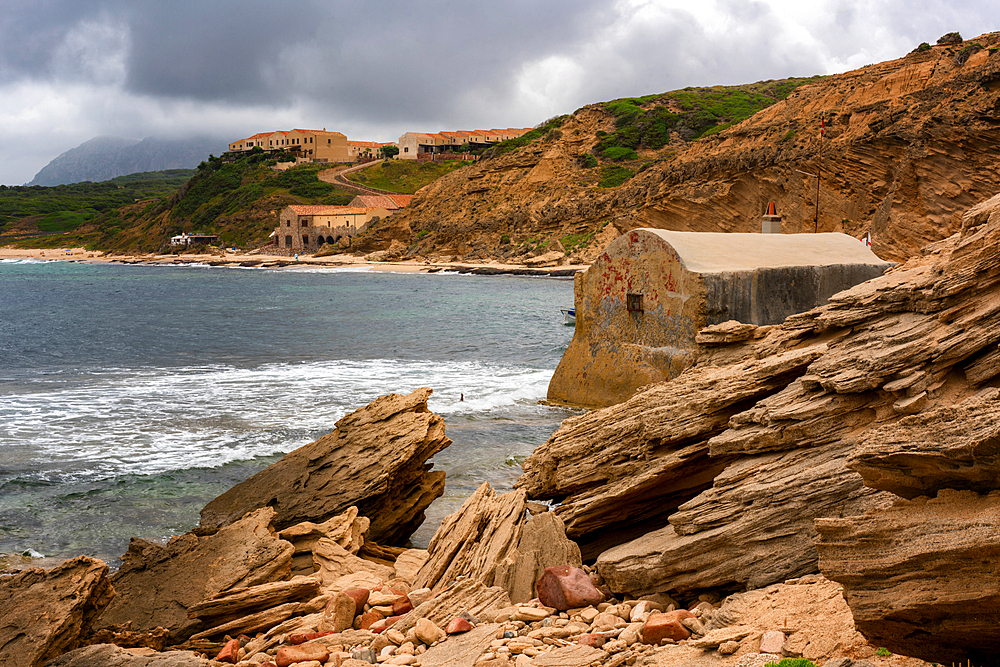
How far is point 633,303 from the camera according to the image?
43.4 ft

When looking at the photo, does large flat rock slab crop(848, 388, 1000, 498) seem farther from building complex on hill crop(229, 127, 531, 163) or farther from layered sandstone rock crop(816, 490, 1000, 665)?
building complex on hill crop(229, 127, 531, 163)

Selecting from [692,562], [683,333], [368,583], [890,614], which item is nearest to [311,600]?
[368,583]

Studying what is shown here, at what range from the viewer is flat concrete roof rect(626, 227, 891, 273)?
12.3 meters

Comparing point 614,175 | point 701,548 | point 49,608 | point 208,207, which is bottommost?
point 49,608

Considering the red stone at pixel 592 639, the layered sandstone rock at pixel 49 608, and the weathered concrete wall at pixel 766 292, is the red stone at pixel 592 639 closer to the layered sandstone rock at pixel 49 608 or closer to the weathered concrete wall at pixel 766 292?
the layered sandstone rock at pixel 49 608

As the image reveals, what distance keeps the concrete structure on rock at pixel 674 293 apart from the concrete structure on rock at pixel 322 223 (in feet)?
285

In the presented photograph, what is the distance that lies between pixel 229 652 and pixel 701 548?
366 cm

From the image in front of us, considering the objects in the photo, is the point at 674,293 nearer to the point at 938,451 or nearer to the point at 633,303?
the point at 633,303

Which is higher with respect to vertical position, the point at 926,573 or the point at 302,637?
the point at 926,573

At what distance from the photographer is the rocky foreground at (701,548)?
149 inches

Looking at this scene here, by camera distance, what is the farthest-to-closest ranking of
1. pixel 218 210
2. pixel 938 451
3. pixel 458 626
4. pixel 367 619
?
1. pixel 218 210
2. pixel 367 619
3. pixel 458 626
4. pixel 938 451

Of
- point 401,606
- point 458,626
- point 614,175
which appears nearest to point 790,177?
point 614,175

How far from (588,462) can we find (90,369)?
2012 centimetres

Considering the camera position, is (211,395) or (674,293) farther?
(211,395)
